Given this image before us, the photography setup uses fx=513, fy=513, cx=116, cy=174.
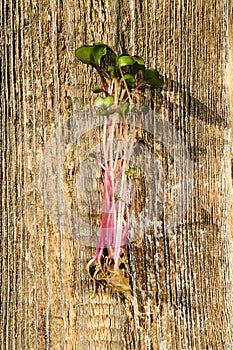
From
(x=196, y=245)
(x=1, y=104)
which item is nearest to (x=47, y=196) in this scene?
(x=1, y=104)

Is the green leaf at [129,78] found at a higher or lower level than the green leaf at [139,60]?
lower

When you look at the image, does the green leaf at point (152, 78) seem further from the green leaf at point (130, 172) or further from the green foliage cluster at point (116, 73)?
the green leaf at point (130, 172)

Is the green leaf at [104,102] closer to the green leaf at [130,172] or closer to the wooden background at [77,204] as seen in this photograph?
the wooden background at [77,204]

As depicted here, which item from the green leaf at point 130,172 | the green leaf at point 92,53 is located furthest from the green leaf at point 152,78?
the green leaf at point 130,172

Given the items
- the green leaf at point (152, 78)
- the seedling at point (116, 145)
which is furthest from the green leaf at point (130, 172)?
the green leaf at point (152, 78)

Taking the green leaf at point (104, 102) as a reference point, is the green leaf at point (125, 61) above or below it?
above

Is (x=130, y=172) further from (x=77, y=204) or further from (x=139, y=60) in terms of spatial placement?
(x=139, y=60)
